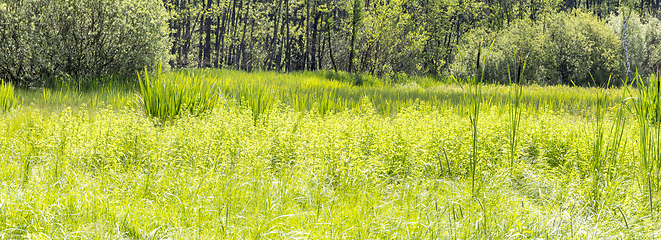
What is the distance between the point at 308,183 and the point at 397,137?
1.42m

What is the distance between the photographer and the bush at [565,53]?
999 inches

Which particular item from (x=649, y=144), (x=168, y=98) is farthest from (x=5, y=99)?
(x=649, y=144)

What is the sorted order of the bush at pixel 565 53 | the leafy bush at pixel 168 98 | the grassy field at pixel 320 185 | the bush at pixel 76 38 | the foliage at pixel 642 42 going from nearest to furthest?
the grassy field at pixel 320 185 → the leafy bush at pixel 168 98 → the bush at pixel 76 38 → the bush at pixel 565 53 → the foliage at pixel 642 42

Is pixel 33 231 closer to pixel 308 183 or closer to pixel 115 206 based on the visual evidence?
pixel 115 206

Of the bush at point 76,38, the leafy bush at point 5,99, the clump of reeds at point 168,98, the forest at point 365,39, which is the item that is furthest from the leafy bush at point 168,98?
the bush at point 76,38

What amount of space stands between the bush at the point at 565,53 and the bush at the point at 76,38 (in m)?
19.8

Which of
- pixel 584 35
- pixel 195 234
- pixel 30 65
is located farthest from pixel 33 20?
pixel 584 35

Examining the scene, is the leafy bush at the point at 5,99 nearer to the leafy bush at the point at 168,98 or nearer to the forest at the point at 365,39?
the leafy bush at the point at 168,98

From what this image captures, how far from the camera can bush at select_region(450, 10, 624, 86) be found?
83.3 feet

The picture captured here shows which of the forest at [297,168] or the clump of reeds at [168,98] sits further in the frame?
the clump of reeds at [168,98]

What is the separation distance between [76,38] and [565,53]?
86.0 ft

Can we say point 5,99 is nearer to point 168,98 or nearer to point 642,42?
point 168,98

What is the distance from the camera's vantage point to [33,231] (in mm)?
2473

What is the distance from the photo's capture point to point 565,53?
2592 cm
